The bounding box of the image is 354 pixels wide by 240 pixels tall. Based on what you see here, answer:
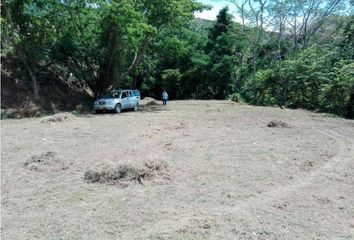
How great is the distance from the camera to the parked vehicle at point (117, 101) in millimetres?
22828

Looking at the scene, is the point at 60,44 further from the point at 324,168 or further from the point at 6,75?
the point at 324,168

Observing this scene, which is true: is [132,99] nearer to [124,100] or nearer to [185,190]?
[124,100]

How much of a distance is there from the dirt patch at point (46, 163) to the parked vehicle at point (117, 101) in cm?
1330

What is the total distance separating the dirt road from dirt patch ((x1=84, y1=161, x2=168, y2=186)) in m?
0.10

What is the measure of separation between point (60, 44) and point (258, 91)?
17.3 metres

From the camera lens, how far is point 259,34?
3572cm

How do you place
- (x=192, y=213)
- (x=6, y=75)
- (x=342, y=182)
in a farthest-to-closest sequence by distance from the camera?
(x=6, y=75)
(x=342, y=182)
(x=192, y=213)

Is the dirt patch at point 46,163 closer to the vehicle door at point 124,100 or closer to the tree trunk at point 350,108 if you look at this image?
the vehicle door at point 124,100

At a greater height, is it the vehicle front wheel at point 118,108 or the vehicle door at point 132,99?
the vehicle door at point 132,99

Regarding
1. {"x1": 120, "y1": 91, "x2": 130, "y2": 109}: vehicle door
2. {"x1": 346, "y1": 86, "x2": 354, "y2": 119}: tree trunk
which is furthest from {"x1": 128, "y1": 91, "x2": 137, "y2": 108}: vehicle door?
{"x1": 346, "y1": 86, "x2": 354, "y2": 119}: tree trunk

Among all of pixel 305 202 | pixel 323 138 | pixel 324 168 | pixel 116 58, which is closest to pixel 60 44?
pixel 116 58

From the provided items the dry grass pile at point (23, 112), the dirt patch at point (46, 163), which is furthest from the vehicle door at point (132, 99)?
the dirt patch at point (46, 163)

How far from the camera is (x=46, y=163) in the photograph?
363 inches

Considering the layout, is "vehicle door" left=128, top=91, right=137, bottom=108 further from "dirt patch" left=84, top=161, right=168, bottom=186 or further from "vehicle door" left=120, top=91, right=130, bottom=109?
"dirt patch" left=84, top=161, right=168, bottom=186
